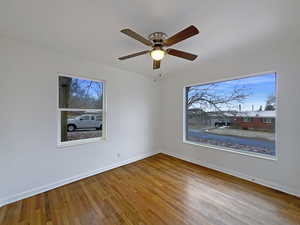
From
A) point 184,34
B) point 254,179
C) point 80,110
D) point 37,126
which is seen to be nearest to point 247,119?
point 254,179

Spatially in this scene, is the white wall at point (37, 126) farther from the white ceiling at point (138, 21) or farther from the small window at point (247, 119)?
the small window at point (247, 119)

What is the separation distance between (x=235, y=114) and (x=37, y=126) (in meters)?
3.90

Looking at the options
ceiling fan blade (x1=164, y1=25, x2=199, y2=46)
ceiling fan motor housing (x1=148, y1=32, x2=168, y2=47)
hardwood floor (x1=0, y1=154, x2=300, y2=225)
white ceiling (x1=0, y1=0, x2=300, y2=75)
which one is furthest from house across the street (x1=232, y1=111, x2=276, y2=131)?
ceiling fan motor housing (x1=148, y1=32, x2=168, y2=47)

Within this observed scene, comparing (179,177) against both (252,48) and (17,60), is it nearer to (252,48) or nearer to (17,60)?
(252,48)

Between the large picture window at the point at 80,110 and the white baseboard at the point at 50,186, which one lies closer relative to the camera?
the white baseboard at the point at 50,186

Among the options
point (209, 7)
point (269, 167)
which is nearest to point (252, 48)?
point (209, 7)

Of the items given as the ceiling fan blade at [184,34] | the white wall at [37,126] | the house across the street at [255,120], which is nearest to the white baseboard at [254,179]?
the house across the street at [255,120]

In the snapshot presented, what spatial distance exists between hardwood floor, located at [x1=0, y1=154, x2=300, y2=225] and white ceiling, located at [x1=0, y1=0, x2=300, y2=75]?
2.48 m

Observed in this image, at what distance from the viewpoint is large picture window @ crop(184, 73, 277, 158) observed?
8.68ft

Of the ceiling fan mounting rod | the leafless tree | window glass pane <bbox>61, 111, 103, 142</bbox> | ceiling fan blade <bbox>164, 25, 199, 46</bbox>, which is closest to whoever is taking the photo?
ceiling fan blade <bbox>164, 25, 199, 46</bbox>

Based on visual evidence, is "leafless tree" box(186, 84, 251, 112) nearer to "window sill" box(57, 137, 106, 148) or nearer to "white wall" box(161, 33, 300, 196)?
"white wall" box(161, 33, 300, 196)

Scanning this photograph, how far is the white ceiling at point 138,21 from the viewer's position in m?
1.49

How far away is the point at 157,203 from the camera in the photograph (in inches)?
82.8

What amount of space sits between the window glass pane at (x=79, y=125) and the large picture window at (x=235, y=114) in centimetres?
240
